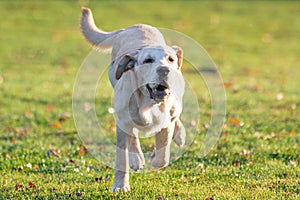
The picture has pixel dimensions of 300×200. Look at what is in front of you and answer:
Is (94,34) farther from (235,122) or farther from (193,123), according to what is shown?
(235,122)

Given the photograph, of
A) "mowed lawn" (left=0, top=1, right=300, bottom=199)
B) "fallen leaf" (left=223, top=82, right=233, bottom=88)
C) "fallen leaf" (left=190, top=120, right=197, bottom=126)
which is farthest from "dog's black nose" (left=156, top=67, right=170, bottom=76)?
"fallen leaf" (left=223, top=82, right=233, bottom=88)

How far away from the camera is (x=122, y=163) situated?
18.8ft

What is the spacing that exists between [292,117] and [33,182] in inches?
210

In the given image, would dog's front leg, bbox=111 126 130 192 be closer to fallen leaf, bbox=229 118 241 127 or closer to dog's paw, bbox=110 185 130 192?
dog's paw, bbox=110 185 130 192

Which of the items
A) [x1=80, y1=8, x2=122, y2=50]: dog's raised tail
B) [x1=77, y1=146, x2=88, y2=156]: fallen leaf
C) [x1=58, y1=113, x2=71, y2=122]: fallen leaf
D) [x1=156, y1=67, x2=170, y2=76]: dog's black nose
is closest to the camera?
[x1=156, y1=67, x2=170, y2=76]: dog's black nose

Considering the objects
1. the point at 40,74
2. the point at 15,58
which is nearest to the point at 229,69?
the point at 40,74

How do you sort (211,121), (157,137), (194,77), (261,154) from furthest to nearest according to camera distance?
(194,77)
(211,121)
(261,154)
(157,137)

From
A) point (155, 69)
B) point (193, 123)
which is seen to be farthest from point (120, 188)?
point (193, 123)

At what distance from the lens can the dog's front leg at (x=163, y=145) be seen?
5.84m

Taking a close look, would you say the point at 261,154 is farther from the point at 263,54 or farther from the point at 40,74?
the point at 263,54

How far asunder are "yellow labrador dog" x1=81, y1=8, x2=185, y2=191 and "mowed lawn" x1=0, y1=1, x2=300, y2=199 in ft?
1.03

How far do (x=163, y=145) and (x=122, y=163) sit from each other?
18.4 inches

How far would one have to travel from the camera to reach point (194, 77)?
15.6 metres

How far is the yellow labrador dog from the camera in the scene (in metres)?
5.13
